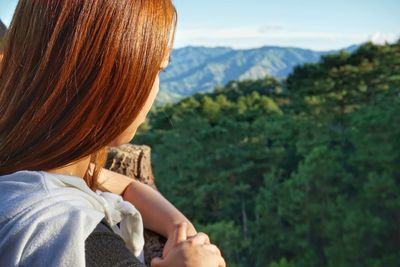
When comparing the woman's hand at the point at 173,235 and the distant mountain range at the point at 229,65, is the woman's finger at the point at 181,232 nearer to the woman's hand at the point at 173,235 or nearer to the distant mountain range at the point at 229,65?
the woman's hand at the point at 173,235

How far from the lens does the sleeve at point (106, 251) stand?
477 millimetres

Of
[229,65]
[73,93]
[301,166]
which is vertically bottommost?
[229,65]

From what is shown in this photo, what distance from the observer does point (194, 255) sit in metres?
0.61

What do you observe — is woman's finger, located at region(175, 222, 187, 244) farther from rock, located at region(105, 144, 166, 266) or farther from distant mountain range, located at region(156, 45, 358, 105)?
distant mountain range, located at region(156, 45, 358, 105)

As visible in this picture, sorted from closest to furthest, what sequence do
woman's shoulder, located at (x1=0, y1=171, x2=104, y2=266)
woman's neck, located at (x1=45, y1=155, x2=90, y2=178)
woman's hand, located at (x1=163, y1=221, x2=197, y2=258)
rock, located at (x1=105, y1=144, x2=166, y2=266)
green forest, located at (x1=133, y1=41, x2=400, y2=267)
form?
woman's shoulder, located at (x1=0, y1=171, x2=104, y2=266)
woman's neck, located at (x1=45, y1=155, x2=90, y2=178)
woman's hand, located at (x1=163, y1=221, x2=197, y2=258)
rock, located at (x1=105, y1=144, x2=166, y2=266)
green forest, located at (x1=133, y1=41, x2=400, y2=267)

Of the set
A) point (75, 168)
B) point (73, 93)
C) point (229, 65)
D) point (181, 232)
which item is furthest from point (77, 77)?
point (229, 65)

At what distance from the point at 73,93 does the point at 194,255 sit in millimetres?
219

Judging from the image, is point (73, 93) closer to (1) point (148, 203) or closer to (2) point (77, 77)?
(2) point (77, 77)

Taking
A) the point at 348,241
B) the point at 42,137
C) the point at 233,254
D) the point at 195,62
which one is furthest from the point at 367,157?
the point at 195,62

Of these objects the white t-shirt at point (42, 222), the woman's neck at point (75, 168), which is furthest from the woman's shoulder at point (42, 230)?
the woman's neck at point (75, 168)

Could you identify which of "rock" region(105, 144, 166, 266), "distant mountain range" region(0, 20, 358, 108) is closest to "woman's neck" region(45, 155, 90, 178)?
"rock" region(105, 144, 166, 266)

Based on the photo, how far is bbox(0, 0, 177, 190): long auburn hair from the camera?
0.53 m

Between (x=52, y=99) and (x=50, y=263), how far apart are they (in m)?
0.16

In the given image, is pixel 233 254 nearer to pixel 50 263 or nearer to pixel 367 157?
pixel 367 157
